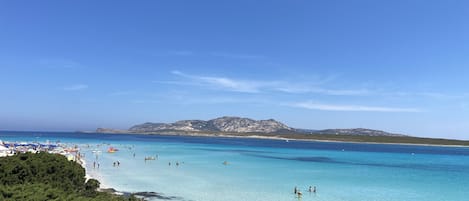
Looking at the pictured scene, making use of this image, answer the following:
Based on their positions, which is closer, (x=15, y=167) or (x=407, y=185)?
(x=15, y=167)

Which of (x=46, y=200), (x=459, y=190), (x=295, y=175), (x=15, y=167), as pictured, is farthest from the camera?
(x=295, y=175)

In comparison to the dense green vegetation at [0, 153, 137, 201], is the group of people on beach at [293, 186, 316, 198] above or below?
below

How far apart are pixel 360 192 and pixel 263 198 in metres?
12.2

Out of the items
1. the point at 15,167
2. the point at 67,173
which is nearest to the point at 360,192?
the point at 67,173

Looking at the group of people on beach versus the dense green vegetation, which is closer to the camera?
the dense green vegetation

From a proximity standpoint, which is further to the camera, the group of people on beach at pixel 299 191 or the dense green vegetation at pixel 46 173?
the group of people on beach at pixel 299 191

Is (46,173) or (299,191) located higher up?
(46,173)

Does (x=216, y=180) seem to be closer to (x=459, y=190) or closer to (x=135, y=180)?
(x=135, y=180)

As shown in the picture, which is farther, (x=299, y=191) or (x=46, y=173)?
(x=299, y=191)

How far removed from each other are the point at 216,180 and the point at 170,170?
13014 millimetres

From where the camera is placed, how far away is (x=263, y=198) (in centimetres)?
3622

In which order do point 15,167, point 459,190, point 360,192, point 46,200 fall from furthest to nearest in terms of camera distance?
point 459,190 → point 360,192 → point 15,167 → point 46,200

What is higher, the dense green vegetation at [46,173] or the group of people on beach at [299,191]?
the dense green vegetation at [46,173]

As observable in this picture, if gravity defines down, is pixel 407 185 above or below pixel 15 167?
below
